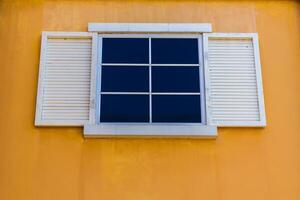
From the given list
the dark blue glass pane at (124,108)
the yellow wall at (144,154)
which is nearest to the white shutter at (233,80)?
the yellow wall at (144,154)

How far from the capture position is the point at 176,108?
665 cm

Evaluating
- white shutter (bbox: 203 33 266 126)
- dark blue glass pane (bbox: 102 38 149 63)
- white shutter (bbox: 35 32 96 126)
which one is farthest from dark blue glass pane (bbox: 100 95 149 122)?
white shutter (bbox: 203 33 266 126)

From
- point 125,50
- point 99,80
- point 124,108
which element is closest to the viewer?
point 124,108

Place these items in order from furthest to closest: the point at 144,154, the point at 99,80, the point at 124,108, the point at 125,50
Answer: the point at 125,50, the point at 99,80, the point at 124,108, the point at 144,154

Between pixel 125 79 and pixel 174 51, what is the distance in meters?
0.79

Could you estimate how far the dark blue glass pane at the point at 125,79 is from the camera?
266 inches

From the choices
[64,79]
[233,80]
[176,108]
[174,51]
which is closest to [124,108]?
[176,108]

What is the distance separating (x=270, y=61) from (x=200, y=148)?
1.62 meters

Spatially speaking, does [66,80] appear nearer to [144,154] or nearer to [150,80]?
[150,80]

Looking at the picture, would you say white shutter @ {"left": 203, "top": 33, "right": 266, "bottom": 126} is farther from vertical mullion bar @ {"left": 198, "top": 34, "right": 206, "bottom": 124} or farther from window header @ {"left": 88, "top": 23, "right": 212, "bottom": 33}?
window header @ {"left": 88, "top": 23, "right": 212, "bottom": 33}

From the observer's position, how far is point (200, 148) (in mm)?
6406

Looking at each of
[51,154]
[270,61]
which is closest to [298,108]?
[270,61]

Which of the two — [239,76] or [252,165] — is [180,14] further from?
[252,165]

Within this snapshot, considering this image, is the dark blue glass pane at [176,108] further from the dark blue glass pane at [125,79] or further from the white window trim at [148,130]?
the dark blue glass pane at [125,79]
